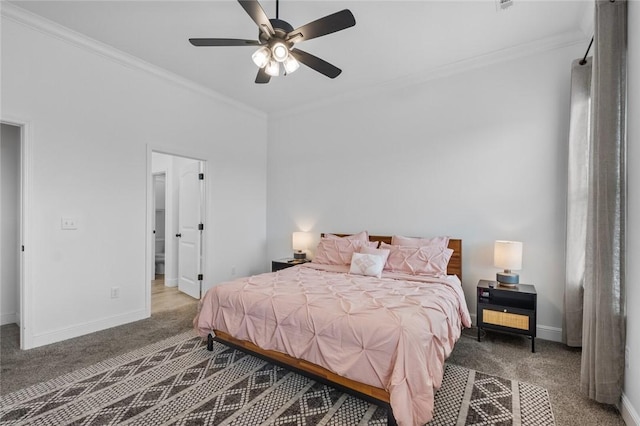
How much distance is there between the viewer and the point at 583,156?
281cm

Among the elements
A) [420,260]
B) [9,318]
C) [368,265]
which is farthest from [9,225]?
[420,260]

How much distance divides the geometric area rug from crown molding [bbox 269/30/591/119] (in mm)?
3270

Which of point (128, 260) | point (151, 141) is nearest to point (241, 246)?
point (128, 260)

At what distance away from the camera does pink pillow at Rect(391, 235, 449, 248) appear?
11.3ft

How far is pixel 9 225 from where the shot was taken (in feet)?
11.7

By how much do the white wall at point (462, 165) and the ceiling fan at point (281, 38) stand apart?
1.78 meters

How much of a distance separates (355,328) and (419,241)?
1.99 meters

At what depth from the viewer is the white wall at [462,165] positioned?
10.3 feet

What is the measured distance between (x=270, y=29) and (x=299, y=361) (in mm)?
2414

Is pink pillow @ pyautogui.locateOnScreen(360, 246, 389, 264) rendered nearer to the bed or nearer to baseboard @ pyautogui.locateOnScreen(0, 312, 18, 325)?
the bed

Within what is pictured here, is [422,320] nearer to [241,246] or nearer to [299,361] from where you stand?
[299,361]

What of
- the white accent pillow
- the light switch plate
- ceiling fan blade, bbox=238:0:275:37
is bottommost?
the white accent pillow

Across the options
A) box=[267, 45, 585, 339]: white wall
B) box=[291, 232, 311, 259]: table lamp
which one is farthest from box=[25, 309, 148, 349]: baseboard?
box=[267, 45, 585, 339]: white wall

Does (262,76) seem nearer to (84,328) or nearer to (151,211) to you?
(151,211)
